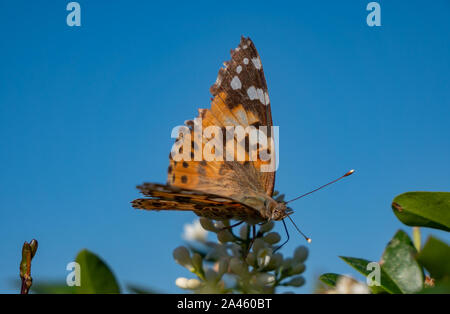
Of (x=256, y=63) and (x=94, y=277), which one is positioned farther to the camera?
(x=256, y=63)

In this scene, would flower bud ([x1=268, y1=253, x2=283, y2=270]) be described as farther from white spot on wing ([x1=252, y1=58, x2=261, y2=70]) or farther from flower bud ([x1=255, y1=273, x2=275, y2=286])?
Answer: white spot on wing ([x1=252, y1=58, x2=261, y2=70])

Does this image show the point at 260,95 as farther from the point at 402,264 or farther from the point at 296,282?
the point at 402,264

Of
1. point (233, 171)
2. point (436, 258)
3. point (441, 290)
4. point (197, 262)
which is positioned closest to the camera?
point (441, 290)

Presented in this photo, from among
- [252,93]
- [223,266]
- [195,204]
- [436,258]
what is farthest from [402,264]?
[252,93]

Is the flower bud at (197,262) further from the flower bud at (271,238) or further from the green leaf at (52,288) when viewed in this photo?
the green leaf at (52,288)

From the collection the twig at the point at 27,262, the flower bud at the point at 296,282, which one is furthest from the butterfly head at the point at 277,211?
the twig at the point at 27,262

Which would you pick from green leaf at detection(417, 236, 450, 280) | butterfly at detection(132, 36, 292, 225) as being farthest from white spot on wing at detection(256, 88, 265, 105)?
green leaf at detection(417, 236, 450, 280)
